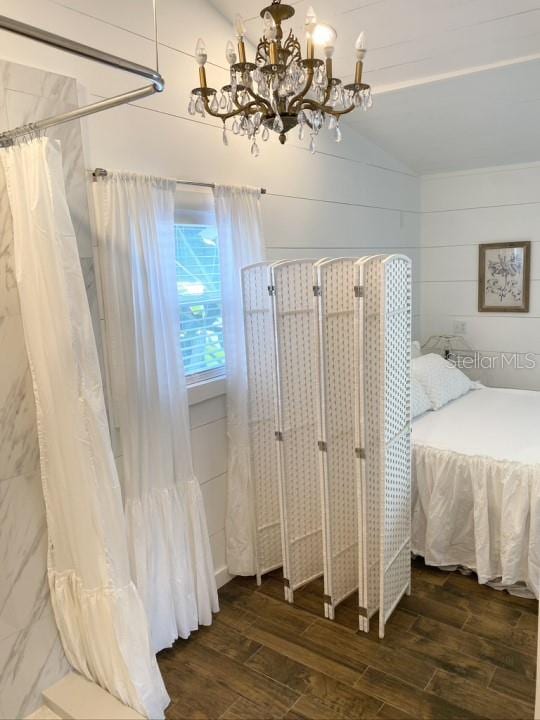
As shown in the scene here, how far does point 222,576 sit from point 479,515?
1.36 m

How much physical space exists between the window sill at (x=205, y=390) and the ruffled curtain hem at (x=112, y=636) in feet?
3.02

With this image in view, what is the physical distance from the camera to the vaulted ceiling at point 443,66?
244 cm

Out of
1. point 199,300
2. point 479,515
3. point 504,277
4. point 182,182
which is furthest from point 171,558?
point 504,277

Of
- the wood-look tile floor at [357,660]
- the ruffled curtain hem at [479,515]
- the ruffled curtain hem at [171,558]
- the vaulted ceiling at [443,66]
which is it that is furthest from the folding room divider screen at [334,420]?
the vaulted ceiling at [443,66]

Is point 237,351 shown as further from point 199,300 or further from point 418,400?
point 418,400

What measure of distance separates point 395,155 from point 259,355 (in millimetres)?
2258

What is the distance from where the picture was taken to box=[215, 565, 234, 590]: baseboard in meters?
2.87

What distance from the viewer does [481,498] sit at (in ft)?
9.17

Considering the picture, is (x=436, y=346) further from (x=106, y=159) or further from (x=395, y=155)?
(x=106, y=159)

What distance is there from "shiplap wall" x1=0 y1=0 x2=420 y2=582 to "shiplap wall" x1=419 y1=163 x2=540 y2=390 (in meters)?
0.86

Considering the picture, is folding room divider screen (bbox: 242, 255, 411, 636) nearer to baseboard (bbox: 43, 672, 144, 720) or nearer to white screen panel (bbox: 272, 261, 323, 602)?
white screen panel (bbox: 272, 261, 323, 602)

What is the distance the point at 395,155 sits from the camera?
13.5 ft

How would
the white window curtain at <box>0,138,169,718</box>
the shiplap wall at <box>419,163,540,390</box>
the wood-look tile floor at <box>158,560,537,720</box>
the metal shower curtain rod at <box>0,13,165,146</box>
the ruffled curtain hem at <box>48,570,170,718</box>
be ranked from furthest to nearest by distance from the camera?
the shiplap wall at <box>419,163,540,390</box>, the wood-look tile floor at <box>158,560,537,720</box>, the ruffled curtain hem at <box>48,570,170,718</box>, the white window curtain at <box>0,138,169,718</box>, the metal shower curtain rod at <box>0,13,165,146</box>

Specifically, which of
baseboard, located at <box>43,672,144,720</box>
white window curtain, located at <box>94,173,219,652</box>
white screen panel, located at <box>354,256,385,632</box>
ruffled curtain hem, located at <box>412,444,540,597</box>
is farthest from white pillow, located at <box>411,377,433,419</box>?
baseboard, located at <box>43,672,144,720</box>
